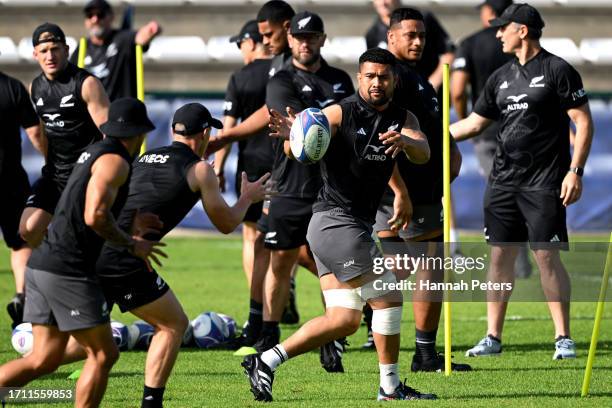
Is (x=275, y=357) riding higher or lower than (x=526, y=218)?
lower

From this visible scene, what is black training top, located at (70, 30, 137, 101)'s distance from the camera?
48.4 ft

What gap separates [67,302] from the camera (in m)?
7.21

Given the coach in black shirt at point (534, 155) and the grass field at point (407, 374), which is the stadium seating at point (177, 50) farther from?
the coach in black shirt at point (534, 155)

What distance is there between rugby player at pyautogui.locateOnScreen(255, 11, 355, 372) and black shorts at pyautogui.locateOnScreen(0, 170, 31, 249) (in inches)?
101

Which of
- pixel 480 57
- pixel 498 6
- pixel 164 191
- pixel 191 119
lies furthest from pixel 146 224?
pixel 498 6

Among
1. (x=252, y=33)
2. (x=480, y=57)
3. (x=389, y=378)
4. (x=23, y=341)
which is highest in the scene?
(x=252, y=33)

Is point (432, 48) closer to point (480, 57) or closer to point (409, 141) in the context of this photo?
point (480, 57)

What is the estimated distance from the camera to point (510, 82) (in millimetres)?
10453

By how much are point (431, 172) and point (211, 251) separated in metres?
8.51

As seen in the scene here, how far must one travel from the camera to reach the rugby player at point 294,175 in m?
10.4

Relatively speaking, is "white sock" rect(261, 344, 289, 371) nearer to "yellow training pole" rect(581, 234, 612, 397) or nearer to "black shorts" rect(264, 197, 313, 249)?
"yellow training pole" rect(581, 234, 612, 397)

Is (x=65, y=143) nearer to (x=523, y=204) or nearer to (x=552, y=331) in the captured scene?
(x=523, y=204)

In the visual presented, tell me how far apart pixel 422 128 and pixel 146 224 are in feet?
9.62

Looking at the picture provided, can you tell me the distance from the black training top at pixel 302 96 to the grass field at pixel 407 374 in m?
1.40
